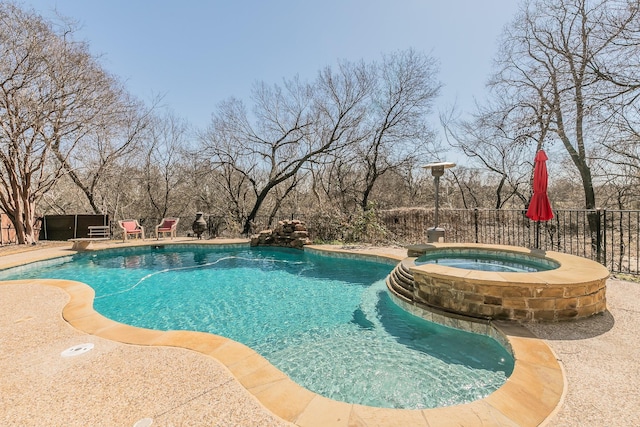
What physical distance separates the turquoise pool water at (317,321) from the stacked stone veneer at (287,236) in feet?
5.60

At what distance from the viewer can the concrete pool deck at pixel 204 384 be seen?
163cm

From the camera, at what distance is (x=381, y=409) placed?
5.74 ft

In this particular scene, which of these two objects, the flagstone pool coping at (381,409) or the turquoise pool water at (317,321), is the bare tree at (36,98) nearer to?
the turquoise pool water at (317,321)

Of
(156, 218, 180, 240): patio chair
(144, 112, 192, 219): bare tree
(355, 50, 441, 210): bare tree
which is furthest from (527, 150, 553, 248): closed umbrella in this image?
(144, 112, 192, 219): bare tree

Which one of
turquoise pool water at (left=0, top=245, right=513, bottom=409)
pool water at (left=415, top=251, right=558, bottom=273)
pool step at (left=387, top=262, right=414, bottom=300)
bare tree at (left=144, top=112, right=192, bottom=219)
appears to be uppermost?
bare tree at (left=144, top=112, right=192, bottom=219)

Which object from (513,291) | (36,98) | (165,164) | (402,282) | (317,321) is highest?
(36,98)

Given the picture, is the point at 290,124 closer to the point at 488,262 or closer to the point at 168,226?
the point at 168,226

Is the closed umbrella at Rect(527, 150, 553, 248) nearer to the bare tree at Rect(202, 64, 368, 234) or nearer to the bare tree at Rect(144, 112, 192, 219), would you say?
the bare tree at Rect(202, 64, 368, 234)

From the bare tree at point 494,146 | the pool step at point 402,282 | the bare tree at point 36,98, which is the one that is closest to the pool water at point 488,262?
the pool step at point 402,282

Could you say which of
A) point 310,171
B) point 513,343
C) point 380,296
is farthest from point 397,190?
point 513,343

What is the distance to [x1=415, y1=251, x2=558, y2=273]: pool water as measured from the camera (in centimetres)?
416

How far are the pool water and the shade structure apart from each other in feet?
2.71

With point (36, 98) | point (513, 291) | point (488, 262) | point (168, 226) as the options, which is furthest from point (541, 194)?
point (36, 98)

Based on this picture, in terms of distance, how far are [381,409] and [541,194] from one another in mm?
4969
